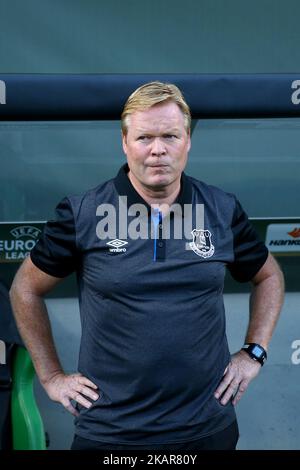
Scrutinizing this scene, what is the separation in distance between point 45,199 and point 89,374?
865mm

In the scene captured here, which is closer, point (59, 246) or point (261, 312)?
point (59, 246)

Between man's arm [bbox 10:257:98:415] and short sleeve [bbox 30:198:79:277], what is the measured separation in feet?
0.14

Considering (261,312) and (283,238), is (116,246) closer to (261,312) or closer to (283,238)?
(261,312)

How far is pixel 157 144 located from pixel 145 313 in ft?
1.37

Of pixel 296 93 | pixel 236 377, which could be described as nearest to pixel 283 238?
pixel 296 93

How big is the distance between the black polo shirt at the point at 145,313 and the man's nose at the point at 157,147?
0.14 meters

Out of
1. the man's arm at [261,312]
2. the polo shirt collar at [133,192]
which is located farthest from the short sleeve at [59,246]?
the man's arm at [261,312]

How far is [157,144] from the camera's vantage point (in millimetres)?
1573

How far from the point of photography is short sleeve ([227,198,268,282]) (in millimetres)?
1717

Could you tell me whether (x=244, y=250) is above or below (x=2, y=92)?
below

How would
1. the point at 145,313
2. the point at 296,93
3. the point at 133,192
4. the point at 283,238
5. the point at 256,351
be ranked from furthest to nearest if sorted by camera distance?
the point at 283,238
the point at 296,93
the point at 256,351
the point at 133,192
the point at 145,313

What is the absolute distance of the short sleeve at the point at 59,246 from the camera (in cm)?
160
